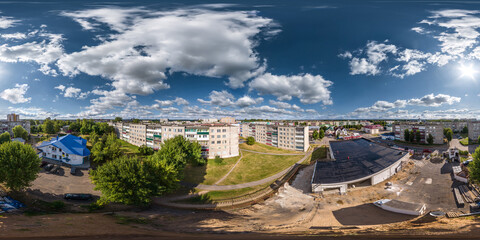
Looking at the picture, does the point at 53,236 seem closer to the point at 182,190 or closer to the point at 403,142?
the point at 182,190

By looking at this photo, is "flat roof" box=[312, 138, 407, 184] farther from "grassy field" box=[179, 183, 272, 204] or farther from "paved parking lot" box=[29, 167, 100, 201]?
"paved parking lot" box=[29, 167, 100, 201]

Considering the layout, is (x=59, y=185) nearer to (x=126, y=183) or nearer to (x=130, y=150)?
(x=126, y=183)

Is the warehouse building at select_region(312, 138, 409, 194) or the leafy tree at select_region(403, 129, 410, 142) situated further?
the leafy tree at select_region(403, 129, 410, 142)

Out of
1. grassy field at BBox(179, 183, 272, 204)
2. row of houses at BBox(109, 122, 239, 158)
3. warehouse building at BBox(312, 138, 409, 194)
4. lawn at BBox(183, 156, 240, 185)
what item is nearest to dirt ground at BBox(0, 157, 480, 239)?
warehouse building at BBox(312, 138, 409, 194)

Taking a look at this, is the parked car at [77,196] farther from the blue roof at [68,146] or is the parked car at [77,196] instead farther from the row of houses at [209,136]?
the row of houses at [209,136]

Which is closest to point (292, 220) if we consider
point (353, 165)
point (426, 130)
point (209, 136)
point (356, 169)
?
point (356, 169)

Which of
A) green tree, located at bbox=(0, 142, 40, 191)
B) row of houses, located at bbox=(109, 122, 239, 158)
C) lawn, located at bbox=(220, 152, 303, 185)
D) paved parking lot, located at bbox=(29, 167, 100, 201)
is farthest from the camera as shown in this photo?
row of houses, located at bbox=(109, 122, 239, 158)

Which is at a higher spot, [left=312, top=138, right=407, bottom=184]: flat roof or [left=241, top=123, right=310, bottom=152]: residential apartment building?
[left=241, top=123, right=310, bottom=152]: residential apartment building
